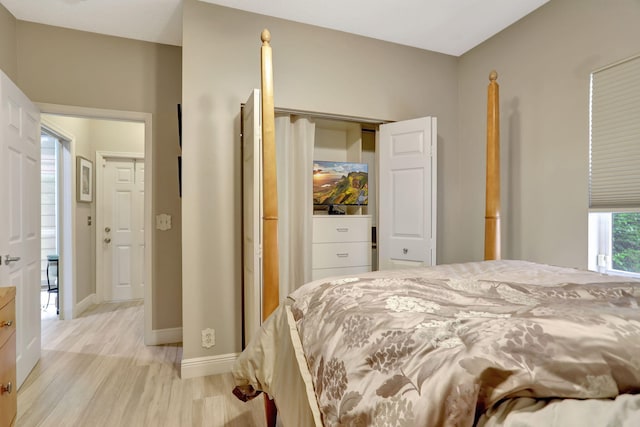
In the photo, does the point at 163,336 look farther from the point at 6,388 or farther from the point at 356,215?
the point at 356,215

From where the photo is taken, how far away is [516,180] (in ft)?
9.04

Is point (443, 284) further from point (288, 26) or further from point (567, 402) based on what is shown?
point (288, 26)

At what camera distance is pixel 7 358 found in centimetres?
153

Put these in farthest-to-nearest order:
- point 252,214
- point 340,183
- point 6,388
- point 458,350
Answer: point 340,183
point 252,214
point 6,388
point 458,350

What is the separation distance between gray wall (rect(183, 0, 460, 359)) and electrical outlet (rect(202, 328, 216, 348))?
0.03 m

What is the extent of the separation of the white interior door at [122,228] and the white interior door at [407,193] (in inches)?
134

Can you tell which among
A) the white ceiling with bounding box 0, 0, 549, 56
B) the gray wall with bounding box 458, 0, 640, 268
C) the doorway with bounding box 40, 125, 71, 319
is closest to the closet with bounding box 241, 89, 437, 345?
the gray wall with bounding box 458, 0, 640, 268

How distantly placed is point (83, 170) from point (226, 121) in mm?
2561

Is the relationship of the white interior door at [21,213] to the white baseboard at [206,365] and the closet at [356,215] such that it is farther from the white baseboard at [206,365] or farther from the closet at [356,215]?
the closet at [356,215]

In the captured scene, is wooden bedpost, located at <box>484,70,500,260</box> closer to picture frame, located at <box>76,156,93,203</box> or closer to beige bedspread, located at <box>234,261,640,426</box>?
beige bedspread, located at <box>234,261,640,426</box>

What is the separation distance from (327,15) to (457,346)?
106 inches

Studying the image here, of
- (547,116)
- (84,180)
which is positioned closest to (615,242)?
(547,116)

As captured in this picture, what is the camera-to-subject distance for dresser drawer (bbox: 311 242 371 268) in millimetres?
3078

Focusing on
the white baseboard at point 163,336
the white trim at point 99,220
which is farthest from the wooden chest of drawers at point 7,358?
the white trim at point 99,220
